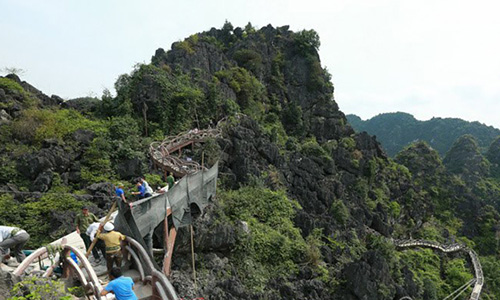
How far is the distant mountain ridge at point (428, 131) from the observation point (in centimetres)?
9381

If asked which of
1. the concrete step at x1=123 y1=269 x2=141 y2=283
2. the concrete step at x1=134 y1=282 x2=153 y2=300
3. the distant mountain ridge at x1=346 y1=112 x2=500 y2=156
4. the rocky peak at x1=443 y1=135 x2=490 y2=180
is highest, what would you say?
the distant mountain ridge at x1=346 y1=112 x2=500 y2=156

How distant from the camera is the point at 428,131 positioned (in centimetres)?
10156

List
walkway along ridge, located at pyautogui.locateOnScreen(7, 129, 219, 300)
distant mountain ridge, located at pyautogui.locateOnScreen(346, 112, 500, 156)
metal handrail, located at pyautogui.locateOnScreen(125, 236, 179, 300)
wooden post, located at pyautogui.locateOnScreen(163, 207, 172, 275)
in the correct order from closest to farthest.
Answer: metal handrail, located at pyautogui.locateOnScreen(125, 236, 179, 300)
walkway along ridge, located at pyautogui.locateOnScreen(7, 129, 219, 300)
wooden post, located at pyautogui.locateOnScreen(163, 207, 172, 275)
distant mountain ridge, located at pyautogui.locateOnScreen(346, 112, 500, 156)

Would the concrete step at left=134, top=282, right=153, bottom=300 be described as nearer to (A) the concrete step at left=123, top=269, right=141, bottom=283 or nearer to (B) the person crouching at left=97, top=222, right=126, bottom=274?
(A) the concrete step at left=123, top=269, right=141, bottom=283

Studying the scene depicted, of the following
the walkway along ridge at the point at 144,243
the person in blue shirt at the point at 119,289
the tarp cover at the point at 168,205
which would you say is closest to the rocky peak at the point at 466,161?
the tarp cover at the point at 168,205

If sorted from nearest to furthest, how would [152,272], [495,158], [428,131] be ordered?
[152,272] < [495,158] < [428,131]

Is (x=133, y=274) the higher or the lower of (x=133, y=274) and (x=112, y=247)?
the lower

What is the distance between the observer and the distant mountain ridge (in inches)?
3693

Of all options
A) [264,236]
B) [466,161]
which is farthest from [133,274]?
[466,161]

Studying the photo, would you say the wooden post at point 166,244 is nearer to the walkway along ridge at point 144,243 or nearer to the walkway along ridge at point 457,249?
the walkway along ridge at point 144,243

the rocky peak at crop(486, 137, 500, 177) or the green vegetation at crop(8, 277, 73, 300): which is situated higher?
the rocky peak at crop(486, 137, 500, 177)

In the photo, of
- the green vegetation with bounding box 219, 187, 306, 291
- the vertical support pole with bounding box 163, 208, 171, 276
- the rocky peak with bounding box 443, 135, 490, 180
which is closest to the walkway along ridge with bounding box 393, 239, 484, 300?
the green vegetation with bounding box 219, 187, 306, 291

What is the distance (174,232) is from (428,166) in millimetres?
45217

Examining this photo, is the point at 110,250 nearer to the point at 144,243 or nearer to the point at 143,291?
the point at 143,291
